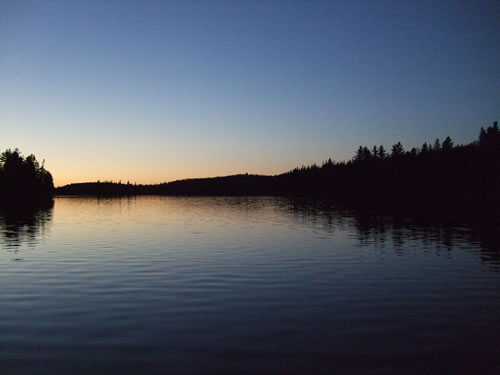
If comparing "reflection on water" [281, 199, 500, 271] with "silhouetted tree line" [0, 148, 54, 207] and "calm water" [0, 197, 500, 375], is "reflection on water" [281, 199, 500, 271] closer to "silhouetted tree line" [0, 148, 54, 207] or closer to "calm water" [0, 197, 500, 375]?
"calm water" [0, 197, 500, 375]

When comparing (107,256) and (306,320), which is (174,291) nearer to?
(306,320)

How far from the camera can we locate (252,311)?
16.9m

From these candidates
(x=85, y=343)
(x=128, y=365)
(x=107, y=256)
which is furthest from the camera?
Answer: (x=107, y=256)

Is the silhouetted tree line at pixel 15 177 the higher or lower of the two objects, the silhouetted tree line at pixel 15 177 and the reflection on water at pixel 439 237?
the higher

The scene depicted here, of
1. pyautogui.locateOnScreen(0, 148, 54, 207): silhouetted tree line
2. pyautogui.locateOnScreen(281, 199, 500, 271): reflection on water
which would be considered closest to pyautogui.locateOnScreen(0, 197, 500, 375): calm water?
pyautogui.locateOnScreen(281, 199, 500, 271): reflection on water

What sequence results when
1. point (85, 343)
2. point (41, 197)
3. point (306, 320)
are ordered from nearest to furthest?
1. point (85, 343)
2. point (306, 320)
3. point (41, 197)

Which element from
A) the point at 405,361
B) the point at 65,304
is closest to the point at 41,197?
the point at 65,304

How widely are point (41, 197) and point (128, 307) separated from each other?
205 metres

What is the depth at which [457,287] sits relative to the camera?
21359 mm

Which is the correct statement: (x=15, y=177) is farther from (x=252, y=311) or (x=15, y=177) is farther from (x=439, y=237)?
(x=252, y=311)

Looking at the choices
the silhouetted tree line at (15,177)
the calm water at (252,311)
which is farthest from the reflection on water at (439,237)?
the silhouetted tree line at (15,177)

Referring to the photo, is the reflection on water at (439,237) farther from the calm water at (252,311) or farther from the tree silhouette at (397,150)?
the tree silhouette at (397,150)

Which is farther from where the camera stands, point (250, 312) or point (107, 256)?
point (107, 256)

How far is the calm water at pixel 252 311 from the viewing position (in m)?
11.8
